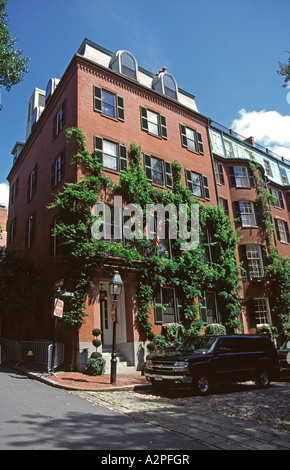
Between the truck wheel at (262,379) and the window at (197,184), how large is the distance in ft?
38.6

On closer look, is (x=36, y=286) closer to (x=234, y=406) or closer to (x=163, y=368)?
(x=163, y=368)

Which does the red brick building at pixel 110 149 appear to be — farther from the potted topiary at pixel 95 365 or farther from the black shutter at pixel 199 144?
the potted topiary at pixel 95 365

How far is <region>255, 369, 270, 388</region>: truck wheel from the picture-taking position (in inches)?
463

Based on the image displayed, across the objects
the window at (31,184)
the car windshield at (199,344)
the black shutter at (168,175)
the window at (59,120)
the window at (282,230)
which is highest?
the window at (59,120)

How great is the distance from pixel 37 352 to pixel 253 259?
587 inches

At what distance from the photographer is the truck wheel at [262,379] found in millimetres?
11759

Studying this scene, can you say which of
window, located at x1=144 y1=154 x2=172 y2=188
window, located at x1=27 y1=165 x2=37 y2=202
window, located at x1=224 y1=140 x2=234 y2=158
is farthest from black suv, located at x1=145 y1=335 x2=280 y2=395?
window, located at x1=224 y1=140 x2=234 y2=158

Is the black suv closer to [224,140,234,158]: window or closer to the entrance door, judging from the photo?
the entrance door

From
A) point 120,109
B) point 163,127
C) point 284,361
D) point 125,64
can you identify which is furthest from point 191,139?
point 284,361

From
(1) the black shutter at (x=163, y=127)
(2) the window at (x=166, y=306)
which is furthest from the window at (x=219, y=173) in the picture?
(2) the window at (x=166, y=306)

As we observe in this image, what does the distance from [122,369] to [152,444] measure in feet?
30.6

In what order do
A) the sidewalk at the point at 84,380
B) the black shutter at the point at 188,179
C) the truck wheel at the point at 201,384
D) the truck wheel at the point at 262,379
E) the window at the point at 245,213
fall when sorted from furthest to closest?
the window at the point at 245,213
the black shutter at the point at 188,179
the truck wheel at the point at 262,379
the sidewalk at the point at 84,380
the truck wheel at the point at 201,384

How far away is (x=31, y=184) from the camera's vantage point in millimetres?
23328

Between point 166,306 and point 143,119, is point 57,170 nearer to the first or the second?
point 143,119
